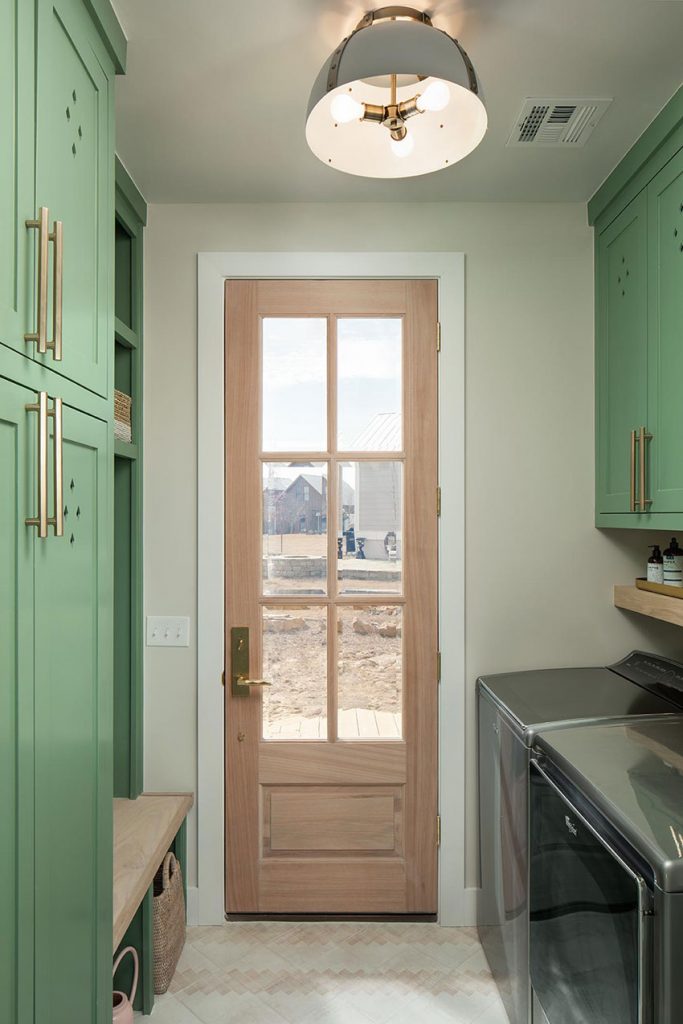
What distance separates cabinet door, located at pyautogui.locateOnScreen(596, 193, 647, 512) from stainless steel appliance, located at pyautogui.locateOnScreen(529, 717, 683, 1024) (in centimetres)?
82

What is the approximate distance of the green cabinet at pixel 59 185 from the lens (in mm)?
1047

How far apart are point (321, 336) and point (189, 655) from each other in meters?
1.19

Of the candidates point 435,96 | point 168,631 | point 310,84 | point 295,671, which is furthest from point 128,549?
point 435,96

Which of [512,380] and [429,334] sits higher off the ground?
[429,334]

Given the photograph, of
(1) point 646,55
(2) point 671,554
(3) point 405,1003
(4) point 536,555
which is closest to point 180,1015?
(3) point 405,1003

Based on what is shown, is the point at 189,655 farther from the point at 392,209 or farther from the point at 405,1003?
the point at 392,209

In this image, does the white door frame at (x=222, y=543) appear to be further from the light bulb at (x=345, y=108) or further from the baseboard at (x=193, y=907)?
the light bulb at (x=345, y=108)

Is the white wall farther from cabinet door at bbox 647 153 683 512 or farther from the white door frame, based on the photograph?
cabinet door at bbox 647 153 683 512

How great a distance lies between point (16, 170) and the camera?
1.05 metres

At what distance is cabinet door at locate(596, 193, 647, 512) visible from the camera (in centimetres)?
208

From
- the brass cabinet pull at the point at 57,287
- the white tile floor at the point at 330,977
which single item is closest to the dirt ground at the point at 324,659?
the white tile floor at the point at 330,977

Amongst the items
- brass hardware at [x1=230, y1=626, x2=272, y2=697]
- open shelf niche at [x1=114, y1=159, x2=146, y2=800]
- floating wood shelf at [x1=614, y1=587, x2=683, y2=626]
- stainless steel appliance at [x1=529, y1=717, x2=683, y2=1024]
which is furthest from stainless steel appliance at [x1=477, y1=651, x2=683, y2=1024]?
open shelf niche at [x1=114, y1=159, x2=146, y2=800]

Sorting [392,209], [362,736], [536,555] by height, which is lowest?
[362,736]

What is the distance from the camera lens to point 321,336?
2482 millimetres
